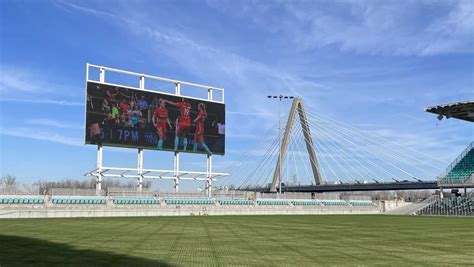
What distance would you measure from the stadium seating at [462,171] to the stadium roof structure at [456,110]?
723 cm

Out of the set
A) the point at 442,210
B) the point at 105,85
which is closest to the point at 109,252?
the point at 105,85

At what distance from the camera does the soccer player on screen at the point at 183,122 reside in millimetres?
56344

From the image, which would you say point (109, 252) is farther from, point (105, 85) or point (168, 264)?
point (105, 85)

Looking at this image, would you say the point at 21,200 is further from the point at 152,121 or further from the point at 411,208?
the point at 411,208

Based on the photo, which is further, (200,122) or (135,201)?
(200,122)

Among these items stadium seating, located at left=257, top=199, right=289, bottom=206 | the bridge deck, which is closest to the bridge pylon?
the bridge deck

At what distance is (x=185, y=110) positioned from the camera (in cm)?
5722

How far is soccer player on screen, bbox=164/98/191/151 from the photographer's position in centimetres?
5634

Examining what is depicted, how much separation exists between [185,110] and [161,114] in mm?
3377

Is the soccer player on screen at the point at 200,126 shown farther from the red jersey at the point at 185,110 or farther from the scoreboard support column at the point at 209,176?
the scoreboard support column at the point at 209,176

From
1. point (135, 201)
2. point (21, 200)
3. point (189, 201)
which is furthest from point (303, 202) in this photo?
point (21, 200)

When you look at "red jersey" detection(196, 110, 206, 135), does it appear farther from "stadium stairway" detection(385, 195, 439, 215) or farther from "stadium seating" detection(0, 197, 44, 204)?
"stadium stairway" detection(385, 195, 439, 215)

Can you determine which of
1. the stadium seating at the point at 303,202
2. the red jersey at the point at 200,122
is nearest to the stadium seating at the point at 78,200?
the red jersey at the point at 200,122

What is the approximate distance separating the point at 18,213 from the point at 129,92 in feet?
55.4
